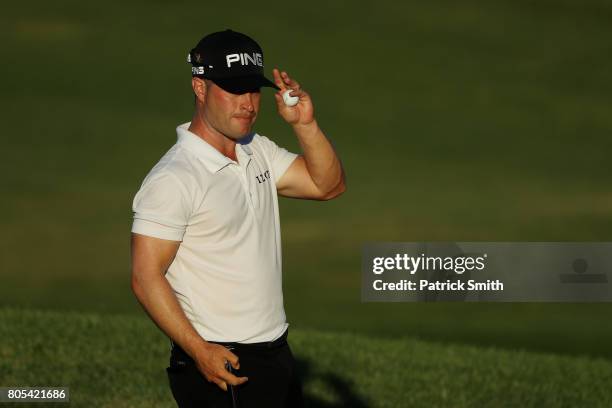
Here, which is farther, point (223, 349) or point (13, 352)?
point (13, 352)

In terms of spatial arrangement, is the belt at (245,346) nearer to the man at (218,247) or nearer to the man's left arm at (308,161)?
the man at (218,247)

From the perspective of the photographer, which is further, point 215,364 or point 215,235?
point 215,235

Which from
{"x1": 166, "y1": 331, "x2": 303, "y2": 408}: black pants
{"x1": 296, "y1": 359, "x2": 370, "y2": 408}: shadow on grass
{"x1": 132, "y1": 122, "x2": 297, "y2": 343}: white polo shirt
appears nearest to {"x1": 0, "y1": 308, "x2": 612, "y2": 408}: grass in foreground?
{"x1": 296, "y1": 359, "x2": 370, "y2": 408}: shadow on grass

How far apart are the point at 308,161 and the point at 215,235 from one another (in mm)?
961

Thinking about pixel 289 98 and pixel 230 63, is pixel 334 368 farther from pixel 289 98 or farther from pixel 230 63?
pixel 230 63

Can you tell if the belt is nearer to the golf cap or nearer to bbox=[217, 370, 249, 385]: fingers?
bbox=[217, 370, 249, 385]: fingers

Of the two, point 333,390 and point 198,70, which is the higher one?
point 198,70

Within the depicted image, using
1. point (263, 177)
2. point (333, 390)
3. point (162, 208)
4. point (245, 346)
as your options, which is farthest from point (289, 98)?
point (333, 390)

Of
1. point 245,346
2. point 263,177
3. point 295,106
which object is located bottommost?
point 245,346

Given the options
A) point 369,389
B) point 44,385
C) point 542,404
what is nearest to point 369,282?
point 369,389

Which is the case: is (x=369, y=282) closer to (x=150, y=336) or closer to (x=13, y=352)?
(x=150, y=336)

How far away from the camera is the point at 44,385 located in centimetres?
1118

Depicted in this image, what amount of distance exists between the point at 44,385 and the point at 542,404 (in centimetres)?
440

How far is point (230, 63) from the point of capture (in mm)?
6426
